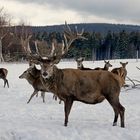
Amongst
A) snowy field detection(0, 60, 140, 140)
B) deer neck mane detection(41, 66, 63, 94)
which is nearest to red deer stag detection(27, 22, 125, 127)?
deer neck mane detection(41, 66, 63, 94)

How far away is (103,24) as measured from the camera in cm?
16550

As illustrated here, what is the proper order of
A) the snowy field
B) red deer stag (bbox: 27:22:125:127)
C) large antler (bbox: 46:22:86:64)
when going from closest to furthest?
the snowy field
red deer stag (bbox: 27:22:125:127)
large antler (bbox: 46:22:86:64)

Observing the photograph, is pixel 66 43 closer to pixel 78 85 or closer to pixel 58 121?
pixel 78 85

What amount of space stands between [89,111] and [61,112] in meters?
0.96

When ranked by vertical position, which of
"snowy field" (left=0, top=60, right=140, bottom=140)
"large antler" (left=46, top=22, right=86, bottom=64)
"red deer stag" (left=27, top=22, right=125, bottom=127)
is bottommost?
"snowy field" (left=0, top=60, right=140, bottom=140)

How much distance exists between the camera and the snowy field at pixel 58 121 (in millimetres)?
10023

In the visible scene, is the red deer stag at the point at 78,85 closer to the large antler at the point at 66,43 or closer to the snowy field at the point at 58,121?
the large antler at the point at 66,43

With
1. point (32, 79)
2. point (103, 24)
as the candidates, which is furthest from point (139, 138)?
point (103, 24)

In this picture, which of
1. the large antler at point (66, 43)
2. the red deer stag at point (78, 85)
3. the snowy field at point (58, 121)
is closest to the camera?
the snowy field at point (58, 121)

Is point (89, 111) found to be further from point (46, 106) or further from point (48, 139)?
point (48, 139)

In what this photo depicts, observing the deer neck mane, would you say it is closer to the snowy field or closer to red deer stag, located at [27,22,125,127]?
red deer stag, located at [27,22,125,127]

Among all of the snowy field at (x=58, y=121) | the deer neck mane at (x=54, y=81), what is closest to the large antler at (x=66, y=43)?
the deer neck mane at (x=54, y=81)

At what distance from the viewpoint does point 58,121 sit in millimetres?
11938

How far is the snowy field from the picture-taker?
32.9 ft
